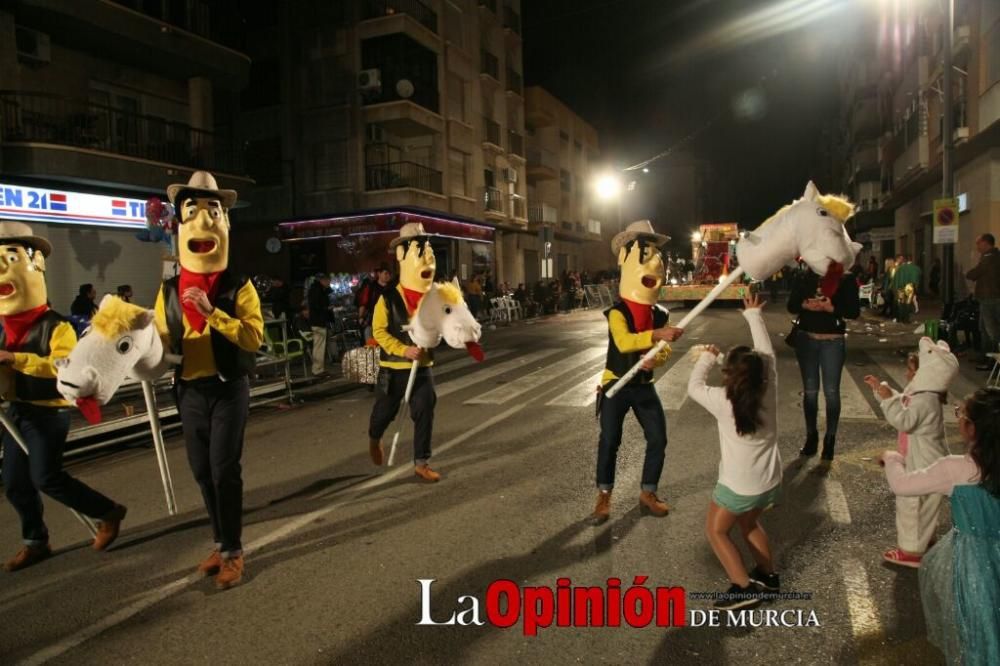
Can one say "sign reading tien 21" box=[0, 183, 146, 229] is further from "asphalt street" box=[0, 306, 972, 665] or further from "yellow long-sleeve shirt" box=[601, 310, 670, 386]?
"yellow long-sleeve shirt" box=[601, 310, 670, 386]

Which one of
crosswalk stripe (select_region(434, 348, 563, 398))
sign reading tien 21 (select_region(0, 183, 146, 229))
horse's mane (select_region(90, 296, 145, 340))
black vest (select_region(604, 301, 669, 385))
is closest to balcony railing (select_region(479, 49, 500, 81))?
sign reading tien 21 (select_region(0, 183, 146, 229))

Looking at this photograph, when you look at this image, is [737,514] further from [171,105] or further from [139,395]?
[171,105]

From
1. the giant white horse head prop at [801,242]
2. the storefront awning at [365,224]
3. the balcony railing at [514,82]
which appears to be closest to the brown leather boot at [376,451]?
the giant white horse head prop at [801,242]

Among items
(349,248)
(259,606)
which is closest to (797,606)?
(259,606)

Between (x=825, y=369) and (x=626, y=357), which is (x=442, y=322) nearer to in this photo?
(x=626, y=357)

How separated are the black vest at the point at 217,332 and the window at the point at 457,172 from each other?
26083 mm

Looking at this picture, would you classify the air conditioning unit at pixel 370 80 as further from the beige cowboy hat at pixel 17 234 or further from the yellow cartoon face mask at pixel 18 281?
the yellow cartoon face mask at pixel 18 281

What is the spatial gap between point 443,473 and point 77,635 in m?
3.09

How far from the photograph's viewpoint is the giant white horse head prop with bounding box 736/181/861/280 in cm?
367

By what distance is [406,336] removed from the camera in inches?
231

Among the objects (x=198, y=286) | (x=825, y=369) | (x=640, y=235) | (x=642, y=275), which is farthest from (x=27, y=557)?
(x=825, y=369)

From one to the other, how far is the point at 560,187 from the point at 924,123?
24.1 meters

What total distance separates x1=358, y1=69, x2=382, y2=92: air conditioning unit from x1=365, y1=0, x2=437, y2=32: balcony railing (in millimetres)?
2399

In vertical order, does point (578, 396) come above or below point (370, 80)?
below
